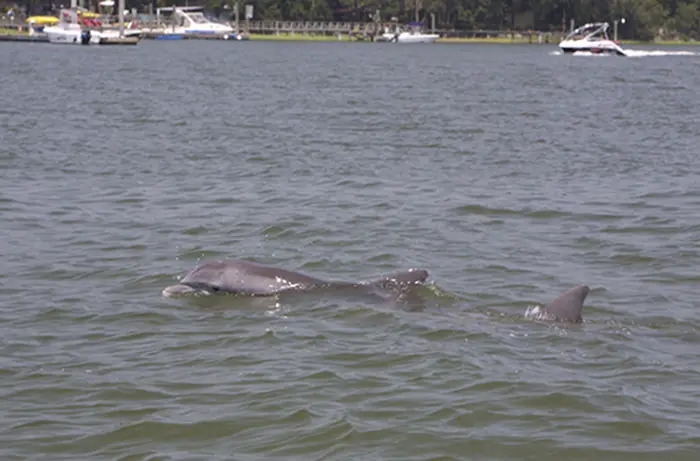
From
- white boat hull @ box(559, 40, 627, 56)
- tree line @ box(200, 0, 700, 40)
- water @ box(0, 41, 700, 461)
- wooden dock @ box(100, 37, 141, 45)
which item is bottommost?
water @ box(0, 41, 700, 461)

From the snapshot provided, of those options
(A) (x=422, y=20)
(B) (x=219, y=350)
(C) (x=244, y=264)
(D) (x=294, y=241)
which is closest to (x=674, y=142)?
(D) (x=294, y=241)

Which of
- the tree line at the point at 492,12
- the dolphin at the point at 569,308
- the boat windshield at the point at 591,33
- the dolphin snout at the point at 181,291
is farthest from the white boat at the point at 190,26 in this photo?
the dolphin at the point at 569,308

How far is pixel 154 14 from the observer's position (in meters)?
159

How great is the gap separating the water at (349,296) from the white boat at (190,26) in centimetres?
11408

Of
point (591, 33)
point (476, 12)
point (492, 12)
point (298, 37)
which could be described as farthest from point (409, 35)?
point (591, 33)

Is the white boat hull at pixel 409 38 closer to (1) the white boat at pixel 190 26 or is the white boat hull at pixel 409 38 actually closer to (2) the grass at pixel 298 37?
(2) the grass at pixel 298 37

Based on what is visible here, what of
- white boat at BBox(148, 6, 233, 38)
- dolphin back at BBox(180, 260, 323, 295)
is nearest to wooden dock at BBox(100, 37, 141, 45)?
white boat at BBox(148, 6, 233, 38)

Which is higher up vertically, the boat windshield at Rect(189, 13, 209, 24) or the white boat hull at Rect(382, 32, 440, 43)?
the boat windshield at Rect(189, 13, 209, 24)

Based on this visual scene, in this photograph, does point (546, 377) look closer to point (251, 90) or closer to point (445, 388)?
point (445, 388)

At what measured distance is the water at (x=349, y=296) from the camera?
9.43 metres

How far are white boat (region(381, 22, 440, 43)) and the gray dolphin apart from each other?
447ft

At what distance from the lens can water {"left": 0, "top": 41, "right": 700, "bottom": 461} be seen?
9430 millimetres

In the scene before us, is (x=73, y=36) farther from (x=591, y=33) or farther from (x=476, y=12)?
(x=476, y=12)

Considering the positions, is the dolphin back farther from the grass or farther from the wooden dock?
the grass
